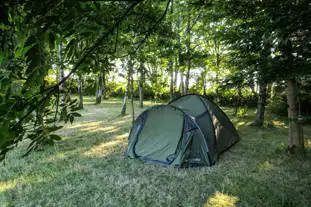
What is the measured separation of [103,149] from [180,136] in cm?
183

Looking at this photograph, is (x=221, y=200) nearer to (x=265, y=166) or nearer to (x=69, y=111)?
(x=265, y=166)

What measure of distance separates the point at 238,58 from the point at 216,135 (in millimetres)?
1652

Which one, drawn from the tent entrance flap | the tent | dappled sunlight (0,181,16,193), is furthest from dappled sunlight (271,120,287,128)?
dappled sunlight (0,181,16,193)

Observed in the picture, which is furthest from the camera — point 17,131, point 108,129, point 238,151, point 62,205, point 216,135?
point 108,129

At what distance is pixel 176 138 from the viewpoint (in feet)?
12.9

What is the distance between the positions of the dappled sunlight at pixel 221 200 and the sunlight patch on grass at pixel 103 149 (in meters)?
2.42

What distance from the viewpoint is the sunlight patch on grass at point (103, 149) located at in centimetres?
430

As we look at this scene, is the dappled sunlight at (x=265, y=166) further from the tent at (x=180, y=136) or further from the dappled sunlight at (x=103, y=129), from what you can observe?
the dappled sunlight at (x=103, y=129)

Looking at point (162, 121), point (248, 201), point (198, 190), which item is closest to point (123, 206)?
point (198, 190)

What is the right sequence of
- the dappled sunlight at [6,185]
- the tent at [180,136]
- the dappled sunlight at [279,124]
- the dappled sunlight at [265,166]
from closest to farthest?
the dappled sunlight at [6,185] → the dappled sunlight at [265,166] → the tent at [180,136] → the dappled sunlight at [279,124]

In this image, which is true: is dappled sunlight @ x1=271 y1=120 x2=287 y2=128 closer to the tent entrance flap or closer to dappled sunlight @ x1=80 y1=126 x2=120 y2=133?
the tent entrance flap

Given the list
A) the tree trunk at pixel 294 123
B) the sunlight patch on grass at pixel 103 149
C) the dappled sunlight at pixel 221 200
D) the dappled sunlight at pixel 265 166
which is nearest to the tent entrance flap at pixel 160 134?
the sunlight patch on grass at pixel 103 149

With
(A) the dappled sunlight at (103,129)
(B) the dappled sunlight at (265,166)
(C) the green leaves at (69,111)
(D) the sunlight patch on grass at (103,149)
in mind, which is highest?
(C) the green leaves at (69,111)

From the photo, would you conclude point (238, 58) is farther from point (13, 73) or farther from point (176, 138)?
point (13, 73)
